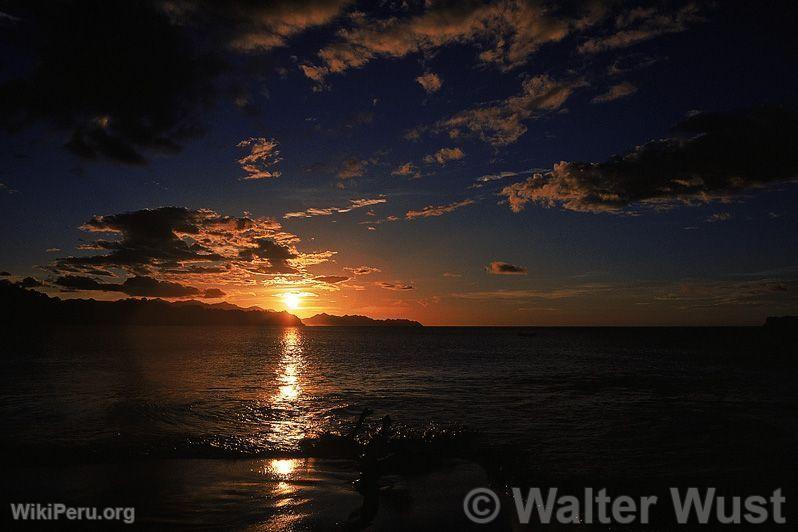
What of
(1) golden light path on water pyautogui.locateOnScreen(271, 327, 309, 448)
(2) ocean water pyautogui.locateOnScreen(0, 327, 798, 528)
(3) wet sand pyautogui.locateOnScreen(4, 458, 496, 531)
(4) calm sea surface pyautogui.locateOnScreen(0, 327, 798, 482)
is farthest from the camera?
(1) golden light path on water pyautogui.locateOnScreen(271, 327, 309, 448)

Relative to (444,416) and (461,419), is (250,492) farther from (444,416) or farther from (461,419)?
(444,416)

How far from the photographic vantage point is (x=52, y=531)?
9.57m

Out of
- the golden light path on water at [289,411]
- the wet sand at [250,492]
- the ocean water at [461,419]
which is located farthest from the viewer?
the golden light path on water at [289,411]

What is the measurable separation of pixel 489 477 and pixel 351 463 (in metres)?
5.35

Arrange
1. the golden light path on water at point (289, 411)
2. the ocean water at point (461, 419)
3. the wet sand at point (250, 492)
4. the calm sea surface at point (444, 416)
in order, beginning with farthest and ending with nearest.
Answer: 1. the golden light path on water at point (289, 411)
2. the calm sea surface at point (444, 416)
3. the ocean water at point (461, 419)
4. the wet sand at point (250, 492)

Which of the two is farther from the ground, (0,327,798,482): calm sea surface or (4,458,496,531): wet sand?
(4,458,496,531): wet sand

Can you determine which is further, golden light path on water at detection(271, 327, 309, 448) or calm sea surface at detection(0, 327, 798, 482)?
golden light path on water at detection(271, 327, 309, 448)

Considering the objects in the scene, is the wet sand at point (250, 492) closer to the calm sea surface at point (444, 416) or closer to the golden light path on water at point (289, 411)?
the calm sea surface at point (444, 416)

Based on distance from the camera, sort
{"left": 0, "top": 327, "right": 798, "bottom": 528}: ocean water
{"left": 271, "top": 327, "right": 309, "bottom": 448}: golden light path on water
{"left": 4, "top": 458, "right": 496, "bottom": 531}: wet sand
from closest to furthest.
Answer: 1. {"left": 4, "top": 458, "right": 496, "bottom": 531}: wet sand
2. {"left": 0, "top": 327, "right": 798, "bottom": 528}: ocean water
3. {"left": 271, "top": 327, "right": 309, "bottom": 448}: golden light path on water

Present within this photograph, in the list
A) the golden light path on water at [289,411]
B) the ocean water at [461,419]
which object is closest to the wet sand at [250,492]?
the ocean water at [461,419]

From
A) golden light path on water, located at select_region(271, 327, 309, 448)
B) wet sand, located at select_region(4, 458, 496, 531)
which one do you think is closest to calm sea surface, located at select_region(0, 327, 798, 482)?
golden light path on water, located at select_region(271, 327, 309, 448)

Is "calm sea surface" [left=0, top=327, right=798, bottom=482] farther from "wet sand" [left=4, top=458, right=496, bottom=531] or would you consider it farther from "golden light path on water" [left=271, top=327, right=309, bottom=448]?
"wet sand" [left=4, top=458, right=496, bottom=531]

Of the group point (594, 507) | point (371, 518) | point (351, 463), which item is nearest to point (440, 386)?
point (351, 463)

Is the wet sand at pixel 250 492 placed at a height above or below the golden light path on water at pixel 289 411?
above
